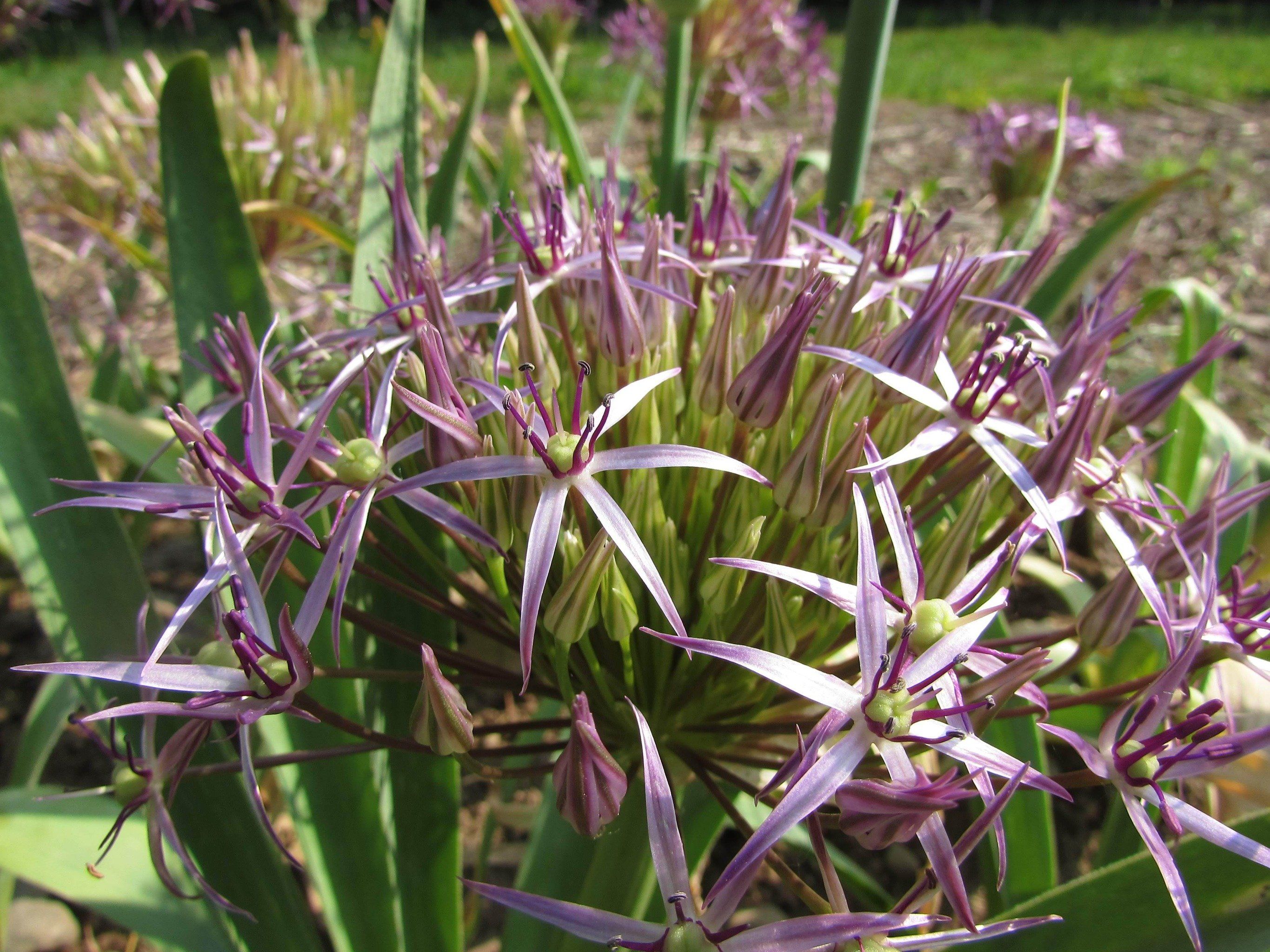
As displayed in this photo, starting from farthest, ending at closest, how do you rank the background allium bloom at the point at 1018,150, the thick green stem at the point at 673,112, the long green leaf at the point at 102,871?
1. the background allium bloom at the point at 1018,150
2. the thick green stem at the point at 673,112
3. the long green leaf at the point at 102,871

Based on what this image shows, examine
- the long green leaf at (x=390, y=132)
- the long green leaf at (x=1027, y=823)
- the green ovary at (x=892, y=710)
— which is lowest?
the long green leaf at (x=1027, y=823)

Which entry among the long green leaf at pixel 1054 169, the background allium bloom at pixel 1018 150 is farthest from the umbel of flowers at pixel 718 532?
the background allium bloom at pixel 1018 150

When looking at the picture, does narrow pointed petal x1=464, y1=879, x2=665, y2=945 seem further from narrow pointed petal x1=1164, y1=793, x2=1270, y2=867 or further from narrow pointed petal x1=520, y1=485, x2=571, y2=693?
narrow pointed petal x1=1164, y1=793, x2=1270, y2=867

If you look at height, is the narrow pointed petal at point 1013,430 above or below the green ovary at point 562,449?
below

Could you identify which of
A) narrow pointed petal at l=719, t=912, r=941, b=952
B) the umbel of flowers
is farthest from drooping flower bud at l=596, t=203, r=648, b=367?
narrow pointed petal at l=719, t=912, r=941, b=952

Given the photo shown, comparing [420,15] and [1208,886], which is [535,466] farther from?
[420,15]

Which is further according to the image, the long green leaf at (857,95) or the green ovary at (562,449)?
the long green leaf at (857,95)

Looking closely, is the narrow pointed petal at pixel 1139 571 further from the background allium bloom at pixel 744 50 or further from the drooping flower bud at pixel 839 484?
the background allium bloom at pixel 744 50

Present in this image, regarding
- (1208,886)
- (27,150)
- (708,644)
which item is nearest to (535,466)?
(708,644)
